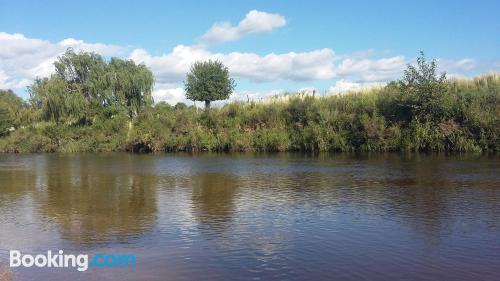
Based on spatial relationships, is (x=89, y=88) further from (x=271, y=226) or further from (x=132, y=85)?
(x=271, y=226)

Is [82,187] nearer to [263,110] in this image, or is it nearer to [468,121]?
[468,121]

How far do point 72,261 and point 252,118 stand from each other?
39146 millimetres

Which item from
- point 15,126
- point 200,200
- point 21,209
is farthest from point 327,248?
point 15,126

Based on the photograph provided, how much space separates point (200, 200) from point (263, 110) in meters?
32.9

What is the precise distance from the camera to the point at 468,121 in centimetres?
3478

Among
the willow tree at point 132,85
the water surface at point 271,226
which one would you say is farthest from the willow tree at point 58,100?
the water surface at point 271,226

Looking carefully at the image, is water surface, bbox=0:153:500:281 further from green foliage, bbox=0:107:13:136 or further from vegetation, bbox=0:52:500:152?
green foliage, bbox=0:107:13:136

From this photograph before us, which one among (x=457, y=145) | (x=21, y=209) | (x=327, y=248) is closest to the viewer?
(x=327, y=248)

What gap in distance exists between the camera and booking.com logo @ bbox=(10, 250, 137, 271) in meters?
8.93

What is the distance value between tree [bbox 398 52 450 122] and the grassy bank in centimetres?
8

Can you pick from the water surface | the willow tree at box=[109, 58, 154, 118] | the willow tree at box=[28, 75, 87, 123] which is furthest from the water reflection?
the willow tree at box=[28, 75, 87, 123]

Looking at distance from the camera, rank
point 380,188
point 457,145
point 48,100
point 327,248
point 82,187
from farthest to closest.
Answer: point 48,100, point 457,145, point 82,187, point 380,188, point 327,248

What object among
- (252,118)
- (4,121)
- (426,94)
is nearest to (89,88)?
(4,121)

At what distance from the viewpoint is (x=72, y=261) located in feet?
30.3
